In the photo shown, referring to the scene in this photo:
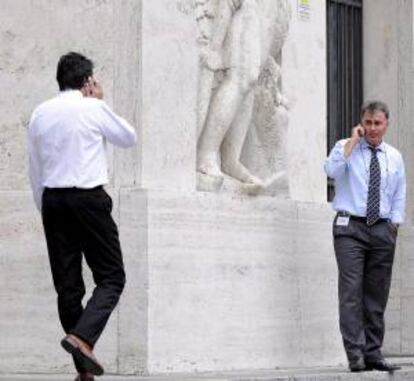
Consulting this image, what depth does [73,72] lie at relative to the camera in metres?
8.74

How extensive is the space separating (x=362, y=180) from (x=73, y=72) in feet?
9.43

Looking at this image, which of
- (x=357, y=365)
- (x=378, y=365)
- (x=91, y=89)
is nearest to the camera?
(x=91, y=89)

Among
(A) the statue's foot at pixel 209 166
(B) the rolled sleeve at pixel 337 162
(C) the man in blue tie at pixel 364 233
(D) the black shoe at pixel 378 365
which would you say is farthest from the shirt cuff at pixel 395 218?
(A) the statue's foot at pixel 209 166

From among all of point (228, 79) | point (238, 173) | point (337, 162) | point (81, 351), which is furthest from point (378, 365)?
point (81, 351)

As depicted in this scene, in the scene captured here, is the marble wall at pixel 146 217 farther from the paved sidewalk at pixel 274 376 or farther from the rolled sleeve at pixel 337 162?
the rolled sleeve at pixel 337 162

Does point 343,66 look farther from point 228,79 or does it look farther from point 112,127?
point 112,127

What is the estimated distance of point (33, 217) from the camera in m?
10.5

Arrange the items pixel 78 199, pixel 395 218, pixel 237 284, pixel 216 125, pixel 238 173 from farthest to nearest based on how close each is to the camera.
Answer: pixel 238 173 < pixel 216 125 < pixel 237 284 < pixel 395 218 < pixel 78 199

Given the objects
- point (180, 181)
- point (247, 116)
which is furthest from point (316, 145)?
point (180, 181)

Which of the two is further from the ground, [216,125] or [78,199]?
[216,125]

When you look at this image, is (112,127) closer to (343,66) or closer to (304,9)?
(304,9)

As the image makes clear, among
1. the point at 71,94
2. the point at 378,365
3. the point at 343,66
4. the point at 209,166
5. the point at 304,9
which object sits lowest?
the point at 378,365

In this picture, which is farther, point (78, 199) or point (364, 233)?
point (364, 233)

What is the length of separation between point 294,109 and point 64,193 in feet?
13.5
